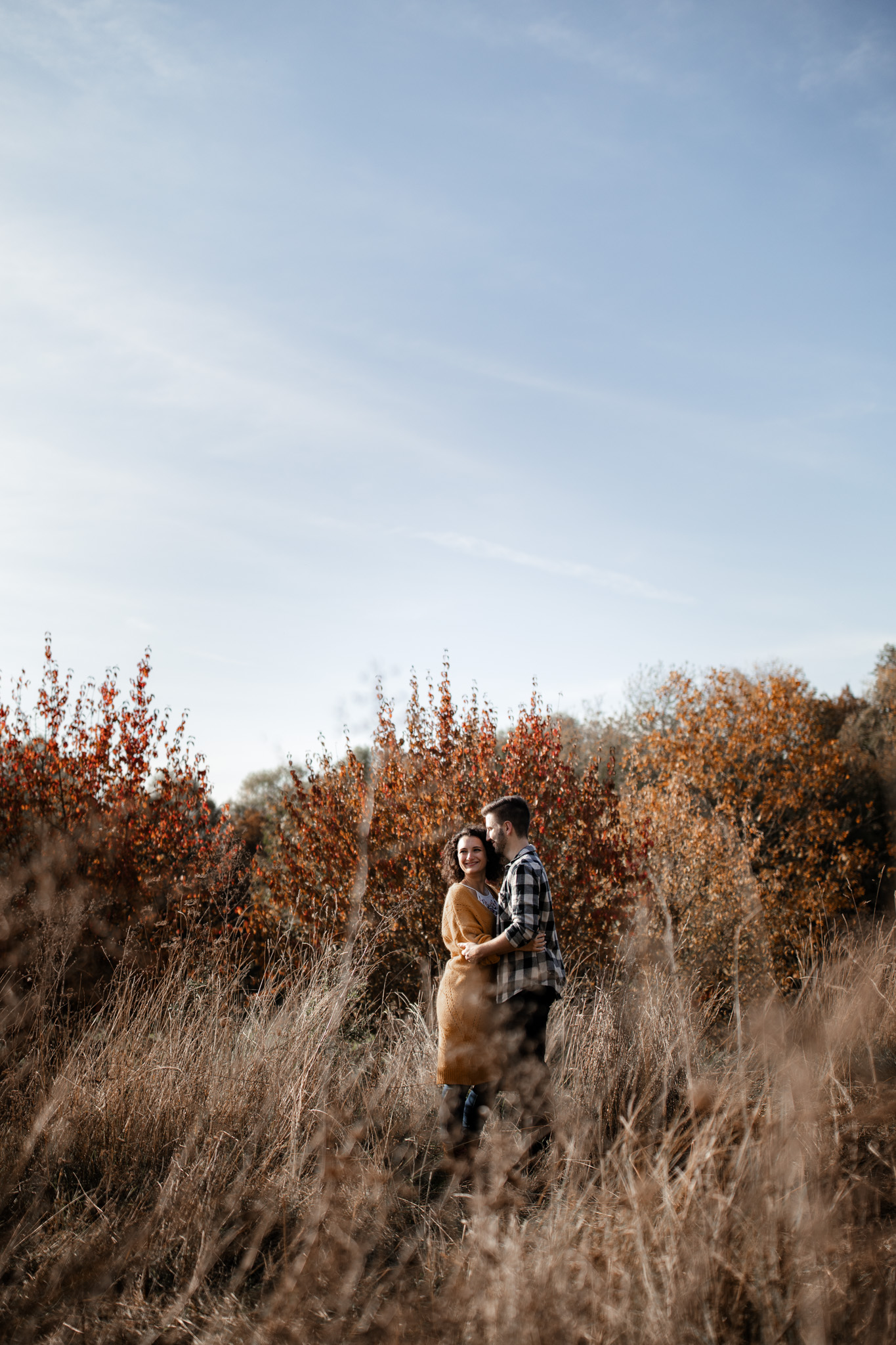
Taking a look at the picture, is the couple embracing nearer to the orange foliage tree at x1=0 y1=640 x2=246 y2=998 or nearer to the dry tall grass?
the dry tall grass

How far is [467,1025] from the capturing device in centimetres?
349

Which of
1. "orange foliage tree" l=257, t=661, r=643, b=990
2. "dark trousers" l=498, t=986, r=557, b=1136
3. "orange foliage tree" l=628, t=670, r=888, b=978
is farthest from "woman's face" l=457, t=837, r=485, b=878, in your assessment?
"orange foliage tree" l=628, t=670, r=888, b=978

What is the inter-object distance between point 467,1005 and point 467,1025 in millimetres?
76

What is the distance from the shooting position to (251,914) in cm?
868

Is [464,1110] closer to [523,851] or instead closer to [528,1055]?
[528,1055]

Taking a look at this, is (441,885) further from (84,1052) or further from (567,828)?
(84,1052)

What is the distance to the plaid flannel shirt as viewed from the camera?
344 centimetres

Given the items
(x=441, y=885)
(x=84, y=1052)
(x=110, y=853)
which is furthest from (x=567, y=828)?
(x=84, y=1052)

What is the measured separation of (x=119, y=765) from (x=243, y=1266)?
281 inches

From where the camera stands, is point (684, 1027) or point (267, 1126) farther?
Result: point (684, 1027)

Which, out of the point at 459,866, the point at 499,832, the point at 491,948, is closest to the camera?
the point at 491,948

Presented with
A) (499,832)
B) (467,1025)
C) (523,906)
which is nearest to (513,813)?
(499,832)

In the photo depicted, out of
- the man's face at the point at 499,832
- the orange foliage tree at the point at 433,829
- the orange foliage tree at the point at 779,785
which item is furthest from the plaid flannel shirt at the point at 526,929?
the orange foliage tree at the point at 779,785

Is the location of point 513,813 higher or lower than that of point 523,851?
higher
